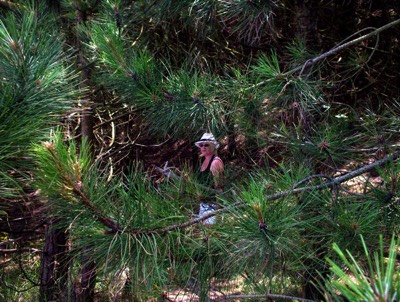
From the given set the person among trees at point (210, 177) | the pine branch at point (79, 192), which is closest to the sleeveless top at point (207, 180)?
the person among trees at point (210, 177)

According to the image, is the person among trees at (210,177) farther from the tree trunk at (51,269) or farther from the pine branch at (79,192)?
the tree trunk at (51,269)

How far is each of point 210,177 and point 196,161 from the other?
1.54 meters

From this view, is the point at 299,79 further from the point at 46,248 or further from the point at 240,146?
the point at 46,248

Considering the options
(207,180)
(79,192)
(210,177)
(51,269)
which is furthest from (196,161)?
(79,192)

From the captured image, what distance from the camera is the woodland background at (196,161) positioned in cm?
131

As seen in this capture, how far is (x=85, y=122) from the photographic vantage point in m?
3.91

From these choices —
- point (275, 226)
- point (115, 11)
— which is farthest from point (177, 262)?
point (115, 11)

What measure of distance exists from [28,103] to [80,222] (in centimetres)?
39

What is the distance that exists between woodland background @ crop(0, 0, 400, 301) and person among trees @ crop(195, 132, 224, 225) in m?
0.05

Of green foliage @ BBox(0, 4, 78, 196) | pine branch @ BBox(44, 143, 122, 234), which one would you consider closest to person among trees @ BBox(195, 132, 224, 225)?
pine branch @ BBox(44, 143, 122, 234)

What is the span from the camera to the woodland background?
131 centimetres

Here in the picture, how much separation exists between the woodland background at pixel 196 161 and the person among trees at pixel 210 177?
48 millimetres

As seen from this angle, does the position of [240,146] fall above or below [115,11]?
below

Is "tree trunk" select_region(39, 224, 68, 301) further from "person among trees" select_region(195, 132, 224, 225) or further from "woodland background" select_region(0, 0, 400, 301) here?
"person among trees" select_region(195, 132, 224, 225)
